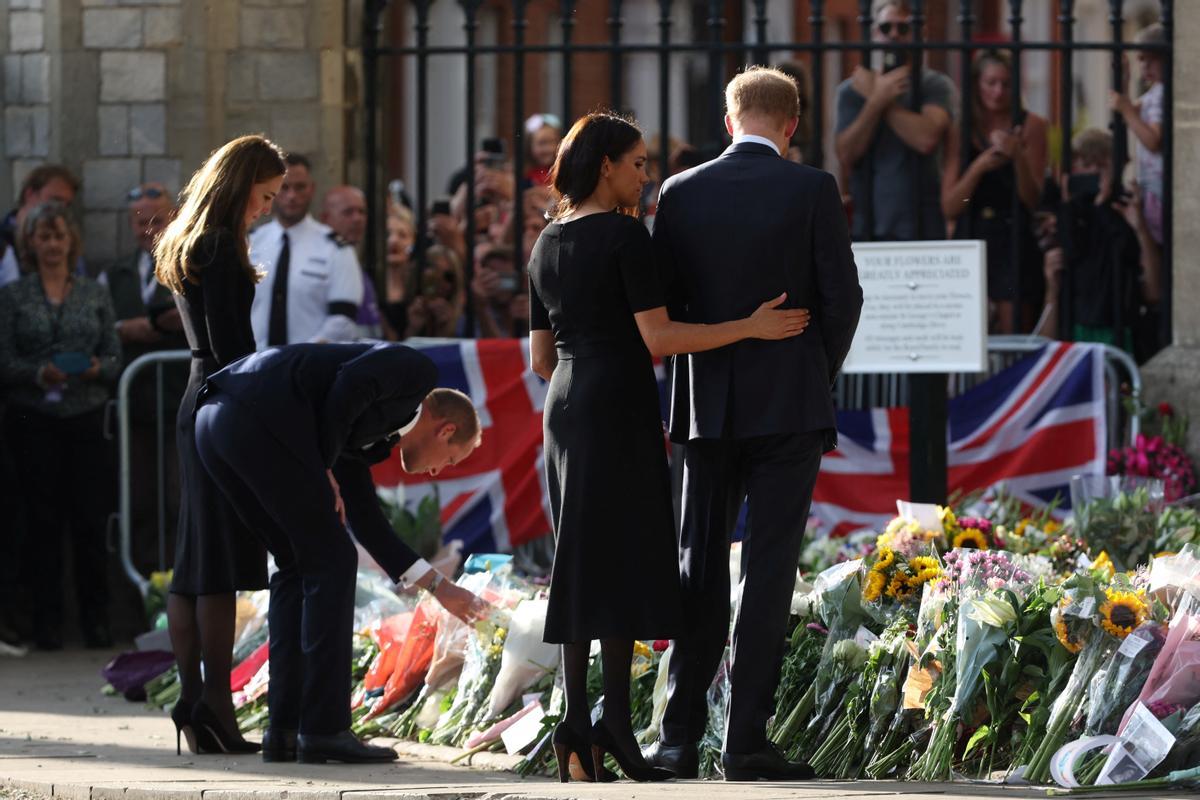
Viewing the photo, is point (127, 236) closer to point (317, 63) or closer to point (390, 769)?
point (317, 63)

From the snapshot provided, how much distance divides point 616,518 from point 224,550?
1514mm

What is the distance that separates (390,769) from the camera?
20.4ft

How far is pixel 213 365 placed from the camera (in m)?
6.63

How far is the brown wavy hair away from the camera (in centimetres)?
658

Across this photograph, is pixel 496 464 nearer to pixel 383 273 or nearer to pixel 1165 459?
pixel 383 273

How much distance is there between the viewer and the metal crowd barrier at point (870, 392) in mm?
10078

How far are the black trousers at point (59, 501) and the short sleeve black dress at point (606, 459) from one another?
498 centimetres

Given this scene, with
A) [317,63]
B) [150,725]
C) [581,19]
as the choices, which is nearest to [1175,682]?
[150,725]

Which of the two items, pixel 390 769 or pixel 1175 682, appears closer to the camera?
pixel 1175 682

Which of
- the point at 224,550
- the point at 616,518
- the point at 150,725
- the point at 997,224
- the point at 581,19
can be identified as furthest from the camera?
the point at 581,19

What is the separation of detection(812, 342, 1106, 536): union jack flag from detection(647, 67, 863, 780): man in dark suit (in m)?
4.20

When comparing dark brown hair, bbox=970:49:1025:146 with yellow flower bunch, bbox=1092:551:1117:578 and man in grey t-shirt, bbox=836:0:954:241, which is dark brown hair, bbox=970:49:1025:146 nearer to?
man in grey t-shirt, bbox=836:0:954:241

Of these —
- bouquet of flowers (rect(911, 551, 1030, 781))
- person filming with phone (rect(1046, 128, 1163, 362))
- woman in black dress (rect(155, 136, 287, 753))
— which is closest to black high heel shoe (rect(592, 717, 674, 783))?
bouquet of flowers (rect(911, 551, 1030, 781))

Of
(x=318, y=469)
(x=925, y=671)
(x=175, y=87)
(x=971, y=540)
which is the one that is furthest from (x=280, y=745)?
(x=175, y=87)
